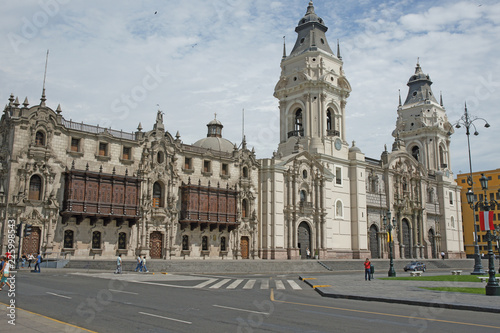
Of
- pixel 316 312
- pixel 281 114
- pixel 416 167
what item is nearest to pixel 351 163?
pixel 281 114

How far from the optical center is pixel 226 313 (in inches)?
562

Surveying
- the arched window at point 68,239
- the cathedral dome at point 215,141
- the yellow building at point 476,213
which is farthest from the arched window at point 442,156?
the arched window at point 68,239

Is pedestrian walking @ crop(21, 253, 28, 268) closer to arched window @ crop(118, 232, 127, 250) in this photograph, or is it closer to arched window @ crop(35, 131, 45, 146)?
arched window @ crop(118, 232, 127, 250)

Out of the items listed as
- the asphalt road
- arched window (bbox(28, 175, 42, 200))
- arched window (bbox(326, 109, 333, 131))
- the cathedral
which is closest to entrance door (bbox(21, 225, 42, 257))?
the cathedral

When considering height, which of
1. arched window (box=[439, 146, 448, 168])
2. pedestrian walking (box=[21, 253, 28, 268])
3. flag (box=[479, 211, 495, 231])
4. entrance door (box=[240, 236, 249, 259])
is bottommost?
pedestrian walking (box=[21, 253, 28, 268])

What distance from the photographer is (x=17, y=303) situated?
14906 millimetres

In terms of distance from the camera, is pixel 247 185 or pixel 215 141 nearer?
pixel 247 185

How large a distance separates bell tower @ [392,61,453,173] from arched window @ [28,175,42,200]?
5790 centimetres

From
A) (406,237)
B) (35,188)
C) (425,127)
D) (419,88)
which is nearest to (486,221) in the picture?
(35,188)

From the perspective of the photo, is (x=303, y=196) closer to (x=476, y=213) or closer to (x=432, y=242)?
(x=432, y=242)

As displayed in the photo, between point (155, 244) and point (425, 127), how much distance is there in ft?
172

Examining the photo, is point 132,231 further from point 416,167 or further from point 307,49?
point 416,167

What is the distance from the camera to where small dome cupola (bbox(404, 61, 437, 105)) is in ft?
263

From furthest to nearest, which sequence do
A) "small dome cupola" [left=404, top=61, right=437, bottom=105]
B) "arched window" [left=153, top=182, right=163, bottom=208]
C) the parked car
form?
"small dome cupola" [left=404, top=61, right=437, bottom=105] < the parked car < "arched window" [left=153, top=182, right=163, bottom=208]
